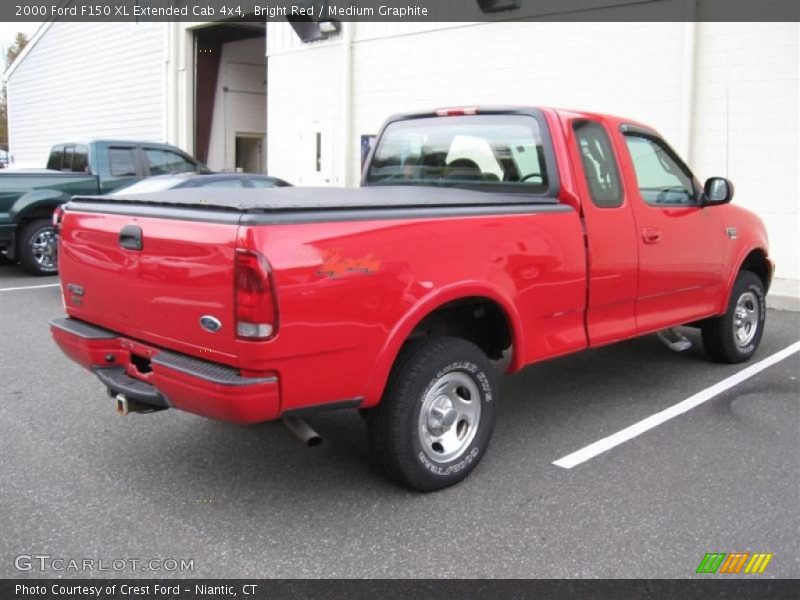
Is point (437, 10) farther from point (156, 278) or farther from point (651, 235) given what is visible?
point (156, 278)

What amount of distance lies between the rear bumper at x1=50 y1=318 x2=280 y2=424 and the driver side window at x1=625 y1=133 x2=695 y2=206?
307cm

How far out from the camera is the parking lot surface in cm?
330

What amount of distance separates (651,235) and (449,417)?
6.68 ft

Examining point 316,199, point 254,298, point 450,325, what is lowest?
point 450,325

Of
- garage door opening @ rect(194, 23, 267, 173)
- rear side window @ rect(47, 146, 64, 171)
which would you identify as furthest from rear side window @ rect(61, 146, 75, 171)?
garage door opening @ rect(194, 23, 267, 173)

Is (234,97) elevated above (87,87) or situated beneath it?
situated beneath


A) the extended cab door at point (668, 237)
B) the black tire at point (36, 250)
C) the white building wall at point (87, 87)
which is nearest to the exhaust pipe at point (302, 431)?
the extended cab door at point (668, 237)

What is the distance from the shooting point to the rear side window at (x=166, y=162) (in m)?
12.0

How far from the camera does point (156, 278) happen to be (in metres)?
3.53

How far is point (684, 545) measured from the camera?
11.1 ft

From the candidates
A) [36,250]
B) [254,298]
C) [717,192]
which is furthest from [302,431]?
[36,250]

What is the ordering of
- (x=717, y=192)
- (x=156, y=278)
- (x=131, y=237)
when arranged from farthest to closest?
(x=717, y=192) → (x=131, y=237) → (x=156, y=278)

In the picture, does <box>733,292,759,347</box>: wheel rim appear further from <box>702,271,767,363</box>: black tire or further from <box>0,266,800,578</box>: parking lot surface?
<box>0,266,800,578</box>: parking lot surface

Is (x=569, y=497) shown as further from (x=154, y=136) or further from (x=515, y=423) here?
(x=154, y=136)
